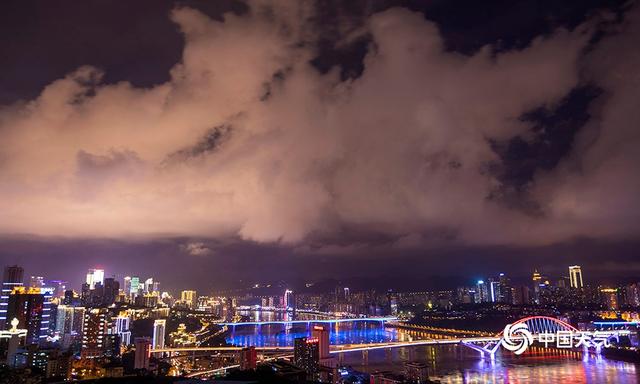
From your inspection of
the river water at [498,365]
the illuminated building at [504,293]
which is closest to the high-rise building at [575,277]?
the illuminated building at [504,293]

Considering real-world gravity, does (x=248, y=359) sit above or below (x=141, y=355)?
below

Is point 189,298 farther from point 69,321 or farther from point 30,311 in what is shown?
point 30,311

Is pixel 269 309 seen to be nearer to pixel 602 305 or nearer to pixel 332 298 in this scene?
pixel 332 298

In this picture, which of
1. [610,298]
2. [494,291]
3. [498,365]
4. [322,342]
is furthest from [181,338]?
[494,291]

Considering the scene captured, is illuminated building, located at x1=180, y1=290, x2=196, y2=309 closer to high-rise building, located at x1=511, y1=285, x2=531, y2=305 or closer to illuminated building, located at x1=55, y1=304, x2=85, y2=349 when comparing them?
illuminated building, located at x1=55, y1=304, x2=85, y2=349

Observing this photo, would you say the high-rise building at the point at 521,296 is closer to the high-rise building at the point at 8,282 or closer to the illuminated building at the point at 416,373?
the illuminated building at the point at 416,373
